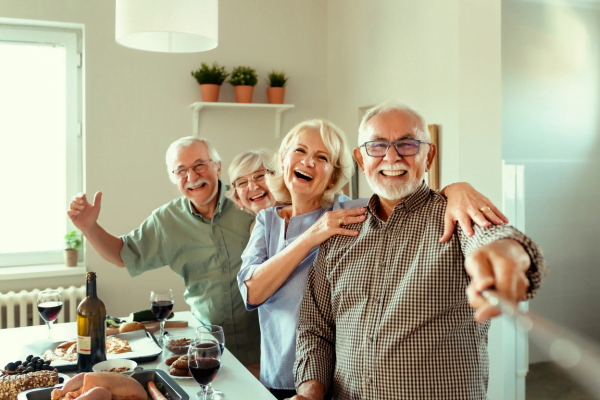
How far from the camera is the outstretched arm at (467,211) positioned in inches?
50.5

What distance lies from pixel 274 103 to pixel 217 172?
1.58 meters

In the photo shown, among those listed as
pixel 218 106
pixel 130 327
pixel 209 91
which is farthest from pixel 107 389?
pixel 218 106

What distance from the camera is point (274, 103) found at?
394 centimetres

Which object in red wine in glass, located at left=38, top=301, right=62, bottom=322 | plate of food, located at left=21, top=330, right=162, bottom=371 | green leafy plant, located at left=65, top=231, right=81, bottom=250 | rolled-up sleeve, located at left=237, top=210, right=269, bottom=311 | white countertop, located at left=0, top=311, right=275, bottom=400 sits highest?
rolled-up sleeve, located at left=237, top=210, right=269, bottom=311

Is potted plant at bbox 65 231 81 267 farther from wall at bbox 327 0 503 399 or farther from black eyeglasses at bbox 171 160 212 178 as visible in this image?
wall at bbox 327 0 503 399

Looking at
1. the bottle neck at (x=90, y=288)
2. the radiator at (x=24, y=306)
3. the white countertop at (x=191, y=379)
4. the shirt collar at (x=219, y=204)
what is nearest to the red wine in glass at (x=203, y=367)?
the white countertop at (x=191, y=379)

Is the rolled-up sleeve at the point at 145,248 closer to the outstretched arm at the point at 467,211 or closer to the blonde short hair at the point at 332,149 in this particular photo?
the blonde short hair at the point at 332,149

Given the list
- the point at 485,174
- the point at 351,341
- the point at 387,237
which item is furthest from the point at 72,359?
the point at 485,174

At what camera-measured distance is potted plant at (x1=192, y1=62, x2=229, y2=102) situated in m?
3.74

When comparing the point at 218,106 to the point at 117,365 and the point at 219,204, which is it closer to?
the point at 219,204

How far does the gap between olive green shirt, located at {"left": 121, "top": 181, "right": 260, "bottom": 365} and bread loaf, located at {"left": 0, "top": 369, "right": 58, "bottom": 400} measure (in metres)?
0.87

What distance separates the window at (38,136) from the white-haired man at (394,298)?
2.73 metres

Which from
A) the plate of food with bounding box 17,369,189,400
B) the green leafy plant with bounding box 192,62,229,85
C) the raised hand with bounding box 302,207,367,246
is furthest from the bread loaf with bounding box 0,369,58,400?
the green leafy plant with bounding box 192,62,229,85

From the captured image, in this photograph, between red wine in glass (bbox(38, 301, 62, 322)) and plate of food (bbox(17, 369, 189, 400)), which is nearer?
plate of food (bbox(17, 369, 189, 400))
